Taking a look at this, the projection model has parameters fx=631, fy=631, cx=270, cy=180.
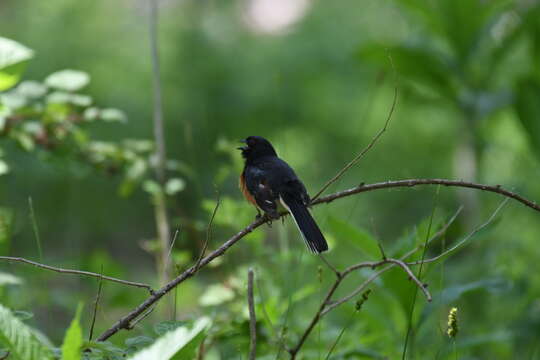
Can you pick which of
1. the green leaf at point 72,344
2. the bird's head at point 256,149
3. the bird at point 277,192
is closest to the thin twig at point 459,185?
the bird at point 277,192

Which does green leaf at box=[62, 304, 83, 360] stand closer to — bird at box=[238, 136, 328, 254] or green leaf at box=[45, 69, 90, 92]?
bird at box=[238, 136, 328, 254]

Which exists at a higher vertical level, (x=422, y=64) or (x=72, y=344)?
(x=422, y=64)

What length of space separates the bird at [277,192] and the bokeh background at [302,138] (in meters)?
0.12

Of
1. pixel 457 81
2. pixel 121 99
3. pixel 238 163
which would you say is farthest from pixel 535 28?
pixel 121 99

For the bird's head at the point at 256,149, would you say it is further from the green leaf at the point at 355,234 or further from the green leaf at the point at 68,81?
the green leaf at the point at 355,234

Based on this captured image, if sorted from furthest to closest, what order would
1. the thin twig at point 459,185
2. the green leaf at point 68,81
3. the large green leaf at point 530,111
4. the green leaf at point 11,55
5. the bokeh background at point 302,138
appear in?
the large green leaf at point 530,111 < the bokeh background at point 302,138 < the green leaf at point 68,81 < the green leaf at point 11,55 < the thin twig at point 459,185

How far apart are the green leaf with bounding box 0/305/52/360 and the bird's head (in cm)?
242

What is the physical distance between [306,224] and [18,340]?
1.42 m

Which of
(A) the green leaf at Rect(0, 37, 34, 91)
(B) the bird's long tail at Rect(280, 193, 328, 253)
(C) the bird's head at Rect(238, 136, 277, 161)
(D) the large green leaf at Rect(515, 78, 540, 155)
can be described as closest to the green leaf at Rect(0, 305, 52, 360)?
(A) the green leaf at Rect(0, 37, 34, 91)

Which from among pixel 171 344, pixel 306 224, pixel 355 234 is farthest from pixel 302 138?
pixel 171 344

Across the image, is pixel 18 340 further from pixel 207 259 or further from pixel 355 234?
pixel 355 234

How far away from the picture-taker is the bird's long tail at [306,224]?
2289 mm

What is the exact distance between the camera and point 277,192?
2953 millimetres

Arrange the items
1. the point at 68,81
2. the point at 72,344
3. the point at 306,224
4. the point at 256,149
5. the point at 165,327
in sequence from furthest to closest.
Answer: the point at 256,149 < the point at 68,81 < the point at 306,224 < the point at 165,327 < the point at 72,344
